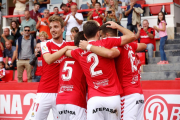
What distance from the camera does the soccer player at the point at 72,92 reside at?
16.3 feet

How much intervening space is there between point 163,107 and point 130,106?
6.64ft

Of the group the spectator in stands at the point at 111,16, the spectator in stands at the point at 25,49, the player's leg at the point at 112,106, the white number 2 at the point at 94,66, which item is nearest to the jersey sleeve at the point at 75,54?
the white number 2 at the point at 94,66

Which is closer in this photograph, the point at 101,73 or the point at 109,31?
the point at 101,73

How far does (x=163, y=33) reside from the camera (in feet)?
37.7

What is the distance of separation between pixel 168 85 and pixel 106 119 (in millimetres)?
2408

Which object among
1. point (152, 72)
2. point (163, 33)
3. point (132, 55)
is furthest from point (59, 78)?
point (163, 33)

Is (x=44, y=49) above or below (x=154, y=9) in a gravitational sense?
below

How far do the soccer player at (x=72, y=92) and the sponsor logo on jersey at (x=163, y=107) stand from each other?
208 cm

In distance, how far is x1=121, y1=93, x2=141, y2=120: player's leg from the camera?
4.77 m

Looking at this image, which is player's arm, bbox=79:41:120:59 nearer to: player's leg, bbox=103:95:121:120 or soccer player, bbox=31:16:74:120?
player's leg, bbox=103:95:121:120

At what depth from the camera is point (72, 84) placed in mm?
5031

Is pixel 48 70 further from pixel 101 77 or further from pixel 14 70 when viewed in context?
pixel 14 70

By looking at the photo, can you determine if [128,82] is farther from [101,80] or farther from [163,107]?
[163,107]

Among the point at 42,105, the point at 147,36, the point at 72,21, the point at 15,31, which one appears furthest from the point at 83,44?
the point at 15,31
